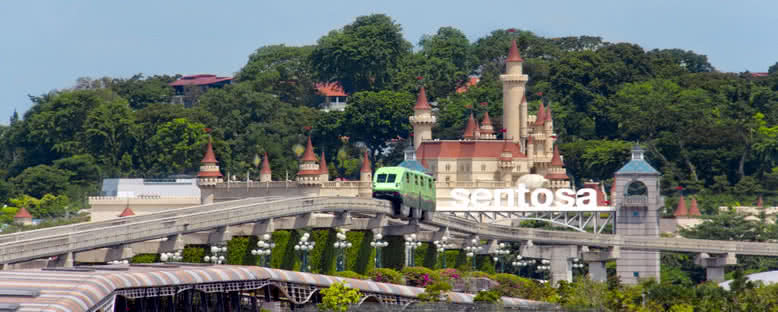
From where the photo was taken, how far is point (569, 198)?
601 feet

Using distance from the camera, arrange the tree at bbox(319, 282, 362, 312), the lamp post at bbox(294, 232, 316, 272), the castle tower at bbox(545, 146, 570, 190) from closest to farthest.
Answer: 1. the tree at bbox(319, 282, 362, 312)
2. the lamp post at bbox(294, 232, 316, 272)
3. the castle tower at bbox(545, 146, 570, 190)

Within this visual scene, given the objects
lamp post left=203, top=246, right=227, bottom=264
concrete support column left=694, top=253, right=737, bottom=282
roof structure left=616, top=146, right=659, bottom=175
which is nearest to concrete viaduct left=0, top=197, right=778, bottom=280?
concrete support column left=694, top=253, right=737, bottom=282

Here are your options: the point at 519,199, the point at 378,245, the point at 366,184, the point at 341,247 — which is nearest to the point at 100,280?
the point at 341,247

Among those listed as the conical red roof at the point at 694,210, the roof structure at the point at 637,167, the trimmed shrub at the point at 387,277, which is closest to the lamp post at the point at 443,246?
the trimmed shrub at the point at 387,277

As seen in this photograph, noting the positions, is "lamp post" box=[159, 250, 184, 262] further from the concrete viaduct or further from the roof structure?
the roof structure

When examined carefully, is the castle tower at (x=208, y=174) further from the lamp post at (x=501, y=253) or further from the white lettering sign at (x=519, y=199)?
the lamp post at (x=501, y=253)

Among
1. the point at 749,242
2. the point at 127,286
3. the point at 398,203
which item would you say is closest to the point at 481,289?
the point at 398,203

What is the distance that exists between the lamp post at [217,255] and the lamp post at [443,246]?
78.3 feet

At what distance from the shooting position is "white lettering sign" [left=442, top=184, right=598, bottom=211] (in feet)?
599

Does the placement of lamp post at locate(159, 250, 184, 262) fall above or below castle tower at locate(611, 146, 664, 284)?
below

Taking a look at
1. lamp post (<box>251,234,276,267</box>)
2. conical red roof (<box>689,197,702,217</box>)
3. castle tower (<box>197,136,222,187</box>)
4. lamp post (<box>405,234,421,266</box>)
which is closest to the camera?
lamp post (<box>251,234,276,267</box>)

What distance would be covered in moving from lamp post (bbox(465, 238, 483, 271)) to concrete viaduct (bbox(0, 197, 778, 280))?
4.37 ft

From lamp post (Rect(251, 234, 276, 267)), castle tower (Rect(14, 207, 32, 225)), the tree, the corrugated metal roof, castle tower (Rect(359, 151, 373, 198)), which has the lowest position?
the tree

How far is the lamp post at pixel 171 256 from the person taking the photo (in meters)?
106
